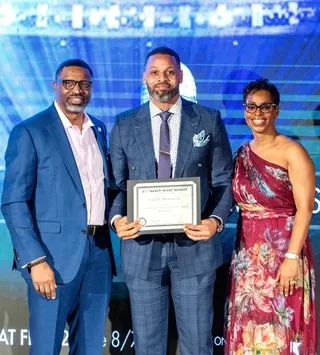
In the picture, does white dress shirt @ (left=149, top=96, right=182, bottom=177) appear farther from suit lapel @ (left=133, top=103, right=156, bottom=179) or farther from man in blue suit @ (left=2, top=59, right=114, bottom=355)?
man in blue suit @ (left=2, top=59, right=114, bottom=355)

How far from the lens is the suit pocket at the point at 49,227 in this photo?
258cm

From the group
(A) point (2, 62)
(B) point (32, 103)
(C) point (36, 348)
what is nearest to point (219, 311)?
(C) point (36, 348)

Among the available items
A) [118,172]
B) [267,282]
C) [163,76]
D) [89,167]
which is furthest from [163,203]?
[267,282]

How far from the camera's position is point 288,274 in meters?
2.67

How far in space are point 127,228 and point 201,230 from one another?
31 centimetres

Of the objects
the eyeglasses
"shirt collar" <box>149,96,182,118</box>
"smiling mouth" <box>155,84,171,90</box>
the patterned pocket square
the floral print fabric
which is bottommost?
the floral print fabric

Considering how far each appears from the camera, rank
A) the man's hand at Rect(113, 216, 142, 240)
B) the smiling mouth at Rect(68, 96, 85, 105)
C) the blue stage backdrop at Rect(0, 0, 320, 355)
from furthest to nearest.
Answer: the blue stage backdrop at Rect(0, 0, 320, 355) → the smiling mouth at Rect(68, 96, 85, 105) → the man's hand at Rect(113, 216, 142, 240)

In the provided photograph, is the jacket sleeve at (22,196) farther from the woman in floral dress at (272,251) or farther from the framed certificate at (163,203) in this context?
the woman in floral dress at (272,251)

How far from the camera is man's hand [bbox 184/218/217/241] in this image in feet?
8.00

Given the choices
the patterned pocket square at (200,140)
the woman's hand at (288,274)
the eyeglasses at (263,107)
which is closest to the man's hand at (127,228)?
the patterned pocket square at (200,140)

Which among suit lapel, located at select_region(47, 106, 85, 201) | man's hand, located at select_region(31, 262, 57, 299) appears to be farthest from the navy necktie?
man's hand, located at select_region(31, 262, 57, 299)

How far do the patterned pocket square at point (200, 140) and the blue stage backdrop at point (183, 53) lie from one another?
845 millimetres

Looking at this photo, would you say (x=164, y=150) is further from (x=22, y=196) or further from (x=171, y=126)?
(x=22, y=196)

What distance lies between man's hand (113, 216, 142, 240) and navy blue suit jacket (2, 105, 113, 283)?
21 centimetres
